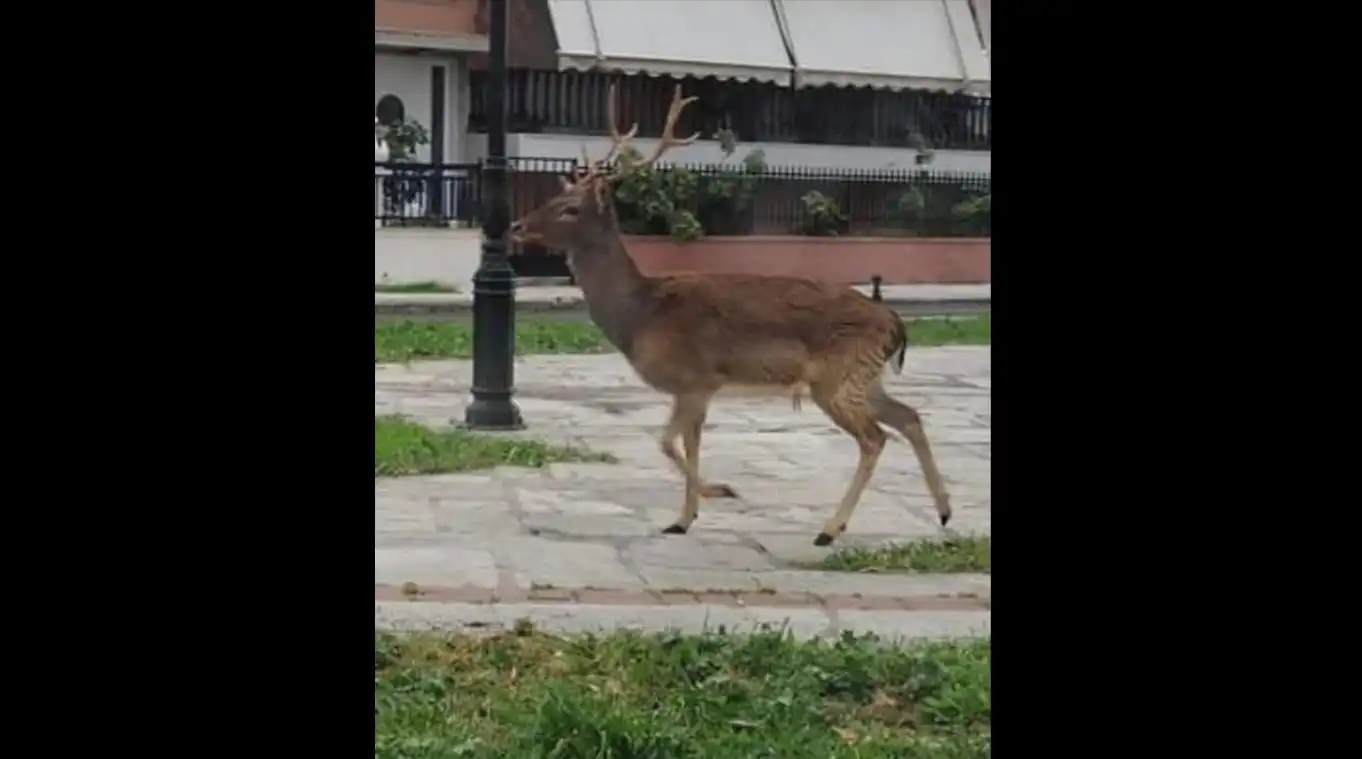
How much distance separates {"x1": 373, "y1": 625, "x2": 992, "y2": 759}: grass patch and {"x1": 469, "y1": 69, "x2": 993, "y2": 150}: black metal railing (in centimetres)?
331

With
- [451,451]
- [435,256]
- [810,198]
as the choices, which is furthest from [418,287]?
[451,451]

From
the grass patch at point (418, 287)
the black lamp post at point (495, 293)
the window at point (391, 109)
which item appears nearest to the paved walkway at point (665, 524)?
the black lamp post at point (495, 293)

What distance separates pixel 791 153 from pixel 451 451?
269 centimetres

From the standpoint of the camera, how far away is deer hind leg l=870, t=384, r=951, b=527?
4.18 meters

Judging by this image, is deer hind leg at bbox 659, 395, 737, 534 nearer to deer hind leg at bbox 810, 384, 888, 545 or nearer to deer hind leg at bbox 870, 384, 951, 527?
deer hind leg at bbox 810, 384, 888, 545

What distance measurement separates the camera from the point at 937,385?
636cm

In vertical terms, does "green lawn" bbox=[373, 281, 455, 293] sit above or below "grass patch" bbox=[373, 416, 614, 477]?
above

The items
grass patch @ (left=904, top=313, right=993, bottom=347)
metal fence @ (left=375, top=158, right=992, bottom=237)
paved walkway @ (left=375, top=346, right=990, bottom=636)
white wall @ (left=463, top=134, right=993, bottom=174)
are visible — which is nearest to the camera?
paved walkway @ (left=375, top=346, right=990, bottom=636)

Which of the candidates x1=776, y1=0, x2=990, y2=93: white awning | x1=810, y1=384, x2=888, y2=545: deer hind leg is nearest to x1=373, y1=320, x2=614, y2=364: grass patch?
x1=776, y1=0, x2=990, y2=93: white awning

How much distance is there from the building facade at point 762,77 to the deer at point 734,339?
1597 millimetres

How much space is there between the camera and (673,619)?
3.35 meters

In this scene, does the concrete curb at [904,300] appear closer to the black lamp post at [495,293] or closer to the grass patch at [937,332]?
the grass patch at [937,332]
